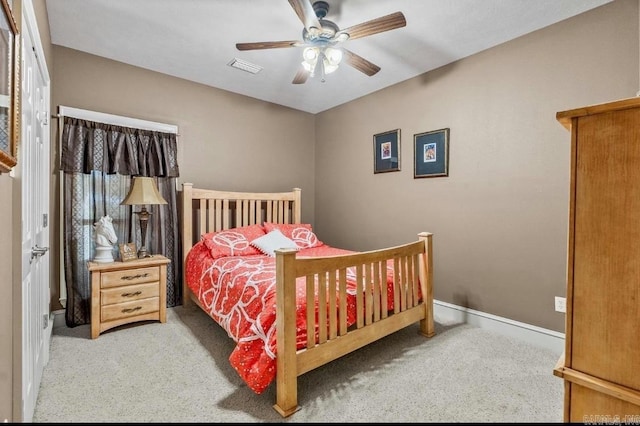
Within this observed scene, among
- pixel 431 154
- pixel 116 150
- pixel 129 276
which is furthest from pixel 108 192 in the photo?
pixel 431 154

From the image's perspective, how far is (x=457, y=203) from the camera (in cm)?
296

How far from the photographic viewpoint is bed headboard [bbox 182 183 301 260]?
3.27 meters

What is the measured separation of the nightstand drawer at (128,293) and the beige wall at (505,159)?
2372 mm

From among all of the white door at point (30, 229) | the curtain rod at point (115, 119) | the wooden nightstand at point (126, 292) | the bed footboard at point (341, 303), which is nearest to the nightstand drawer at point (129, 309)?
the wooden nightstand at point (126, 292)

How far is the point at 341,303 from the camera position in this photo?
1.92m

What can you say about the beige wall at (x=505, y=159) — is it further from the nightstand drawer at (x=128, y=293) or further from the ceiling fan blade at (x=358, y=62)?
the nightstand drawer at (x=128, y=293)

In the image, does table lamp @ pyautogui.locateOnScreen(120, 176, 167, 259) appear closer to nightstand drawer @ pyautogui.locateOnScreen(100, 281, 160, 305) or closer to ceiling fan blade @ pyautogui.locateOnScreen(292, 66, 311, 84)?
nightstand drawer @ pyautogui.locateOnScreen(100, 281, 160, 305)

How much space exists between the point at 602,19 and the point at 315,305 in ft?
9.10

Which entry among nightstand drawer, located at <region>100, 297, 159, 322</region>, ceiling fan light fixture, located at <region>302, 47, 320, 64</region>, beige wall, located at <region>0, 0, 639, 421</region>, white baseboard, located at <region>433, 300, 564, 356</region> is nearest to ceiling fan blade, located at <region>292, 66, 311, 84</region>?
ceiling fan light fixture, located at <region>302, 47, 320, 64</region>

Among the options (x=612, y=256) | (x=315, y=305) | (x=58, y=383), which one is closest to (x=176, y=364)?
(x=58, y=383)

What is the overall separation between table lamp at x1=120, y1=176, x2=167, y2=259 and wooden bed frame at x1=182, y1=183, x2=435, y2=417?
15.4 inches

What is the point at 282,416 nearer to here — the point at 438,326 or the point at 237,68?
the point at 438,326

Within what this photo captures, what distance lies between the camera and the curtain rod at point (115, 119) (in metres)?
2.71

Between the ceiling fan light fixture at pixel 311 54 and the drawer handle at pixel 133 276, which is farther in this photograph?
the drawer handle at pixel 133 276
